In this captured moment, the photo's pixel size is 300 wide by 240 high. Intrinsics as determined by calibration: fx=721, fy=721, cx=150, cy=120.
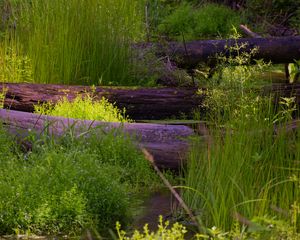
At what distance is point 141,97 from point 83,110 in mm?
1425

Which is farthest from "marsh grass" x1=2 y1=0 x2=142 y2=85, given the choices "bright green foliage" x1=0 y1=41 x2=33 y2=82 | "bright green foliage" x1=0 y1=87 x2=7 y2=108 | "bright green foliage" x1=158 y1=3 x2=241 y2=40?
"bright green foliage" x1=158 y1=3 x2=241 y2=40

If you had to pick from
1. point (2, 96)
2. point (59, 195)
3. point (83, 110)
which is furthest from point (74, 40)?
point (59, 195)

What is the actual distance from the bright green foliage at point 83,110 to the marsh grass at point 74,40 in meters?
1.21

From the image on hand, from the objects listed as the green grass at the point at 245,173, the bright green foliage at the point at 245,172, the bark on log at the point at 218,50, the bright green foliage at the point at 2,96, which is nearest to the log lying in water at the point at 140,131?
the bright green foliage at the point at 2,96

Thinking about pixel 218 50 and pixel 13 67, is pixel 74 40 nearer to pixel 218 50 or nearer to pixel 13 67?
pixel 13 67

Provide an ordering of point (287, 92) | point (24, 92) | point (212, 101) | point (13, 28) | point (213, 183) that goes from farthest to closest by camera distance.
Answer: point (13, 28) → point (287, 92) → point (24, 92) → point (212, 101) → point (213, 183)

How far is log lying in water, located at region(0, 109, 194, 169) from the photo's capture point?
7613 mm

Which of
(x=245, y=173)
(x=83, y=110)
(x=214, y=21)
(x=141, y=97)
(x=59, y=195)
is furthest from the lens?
(x=214, y=21)

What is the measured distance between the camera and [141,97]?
9758mm

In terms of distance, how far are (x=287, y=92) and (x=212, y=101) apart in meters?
3.00

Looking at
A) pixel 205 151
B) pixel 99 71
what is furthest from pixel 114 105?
pixel 205 151

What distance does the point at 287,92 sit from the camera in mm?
10031

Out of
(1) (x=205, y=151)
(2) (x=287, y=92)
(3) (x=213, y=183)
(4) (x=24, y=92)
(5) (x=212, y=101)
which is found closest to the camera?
(3) (x=213, y=183)

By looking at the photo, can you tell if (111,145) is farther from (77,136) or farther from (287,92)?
(287,92)
